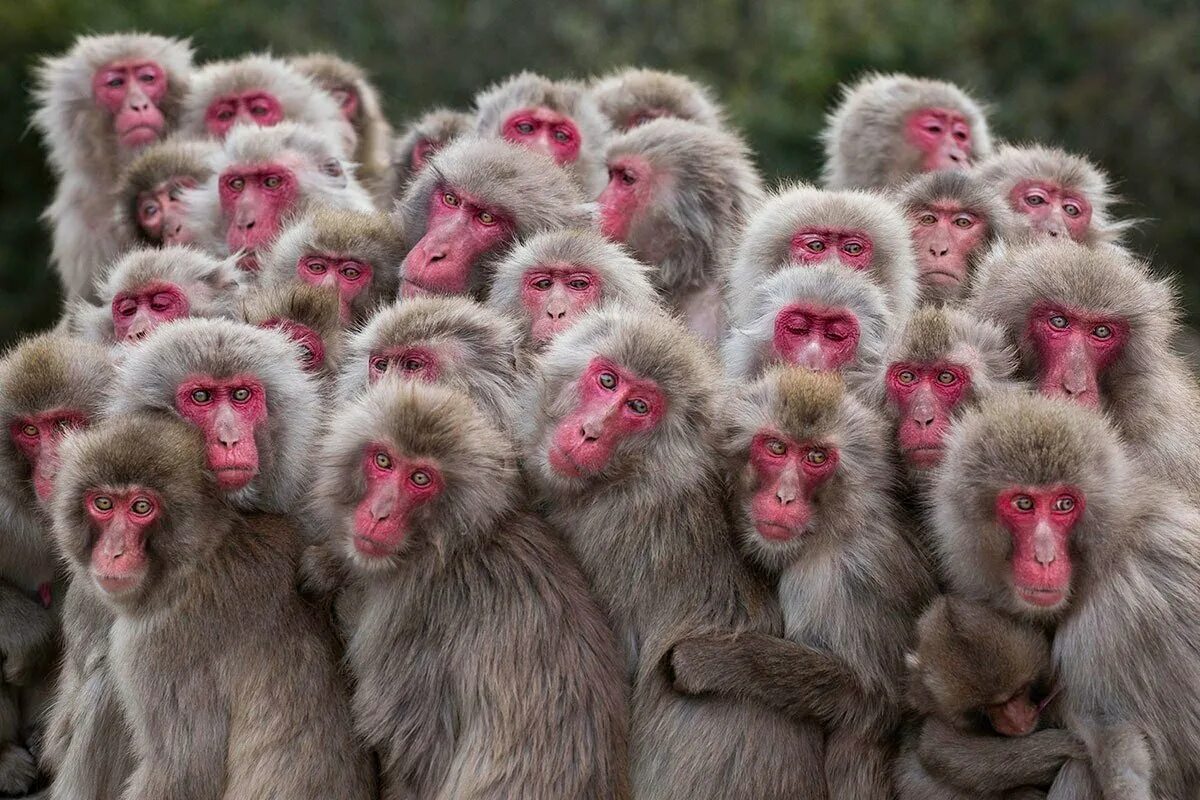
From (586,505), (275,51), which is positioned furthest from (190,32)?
(586,505)

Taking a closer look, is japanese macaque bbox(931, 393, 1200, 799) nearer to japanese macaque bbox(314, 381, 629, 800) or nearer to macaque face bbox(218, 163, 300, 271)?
japanese macaque bbox(314, 381, 629, 800)

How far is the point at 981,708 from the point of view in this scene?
17.8ft

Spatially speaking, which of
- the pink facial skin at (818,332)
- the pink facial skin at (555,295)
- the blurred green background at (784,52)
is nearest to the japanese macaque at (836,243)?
the pink facial skin at (818,332)

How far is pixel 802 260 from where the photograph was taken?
748cm

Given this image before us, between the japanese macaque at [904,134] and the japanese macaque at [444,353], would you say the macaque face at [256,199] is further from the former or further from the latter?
the japanese macaque at [904,134]

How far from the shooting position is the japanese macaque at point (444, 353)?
6320 millimetres

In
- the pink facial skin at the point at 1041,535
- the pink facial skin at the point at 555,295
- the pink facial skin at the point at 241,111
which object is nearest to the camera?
the pink facial skin at the point at 1041,535

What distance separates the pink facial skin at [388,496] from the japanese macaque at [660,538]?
1.62 ft

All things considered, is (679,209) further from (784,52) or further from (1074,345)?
(784,52)

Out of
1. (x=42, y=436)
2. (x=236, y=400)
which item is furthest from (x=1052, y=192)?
(x=42, y=436)

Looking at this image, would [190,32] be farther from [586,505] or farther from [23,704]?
[586,505]

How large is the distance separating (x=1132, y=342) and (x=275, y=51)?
11404 millimetres

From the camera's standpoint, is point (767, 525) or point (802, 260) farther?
point (802, 260)

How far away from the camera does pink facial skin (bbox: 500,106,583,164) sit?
351 inches
